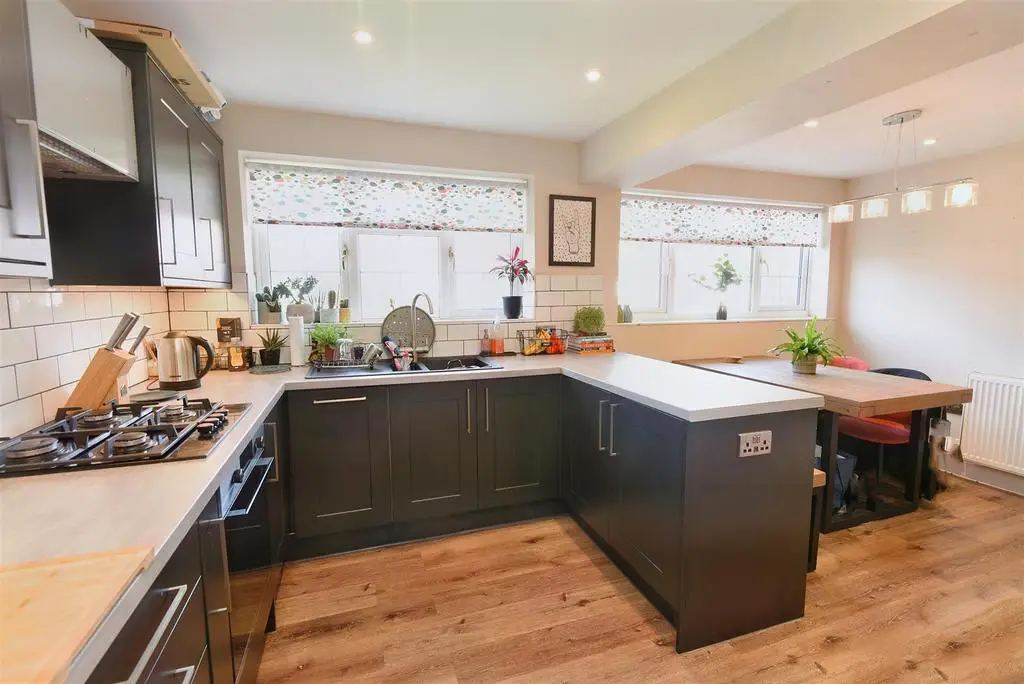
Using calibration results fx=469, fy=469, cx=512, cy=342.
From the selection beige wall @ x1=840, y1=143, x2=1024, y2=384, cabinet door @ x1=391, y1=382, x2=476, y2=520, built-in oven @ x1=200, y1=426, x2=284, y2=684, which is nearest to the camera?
built-in oven @ x1=200, y1=426, x2=284, y2=684

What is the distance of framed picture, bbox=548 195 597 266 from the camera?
3285mm

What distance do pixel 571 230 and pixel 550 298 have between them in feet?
1.66

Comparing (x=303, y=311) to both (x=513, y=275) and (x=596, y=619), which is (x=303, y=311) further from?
(x=596, y=619)

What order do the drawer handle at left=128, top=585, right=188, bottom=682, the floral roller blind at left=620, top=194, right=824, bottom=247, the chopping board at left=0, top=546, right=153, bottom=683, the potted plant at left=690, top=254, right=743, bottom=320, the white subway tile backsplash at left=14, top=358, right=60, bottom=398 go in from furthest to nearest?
the potted plant at left=690, top=254, right=743, bottom=320 → the floral roller blind at left=620, top=194, right=824, bottom=247 → the white subway tile backsplash at left=14, top=358, right=60, bottom=398 → the drawer handle at left=128, top=585, right=188, bottom=682 → the chopping board at left=0, top=546, right=153, bottom=683

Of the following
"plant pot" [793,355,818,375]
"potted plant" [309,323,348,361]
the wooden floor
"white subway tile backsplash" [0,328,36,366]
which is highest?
"white subway tile backsplash" [0,328,36,366]

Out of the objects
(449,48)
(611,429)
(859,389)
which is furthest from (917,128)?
(449,48)

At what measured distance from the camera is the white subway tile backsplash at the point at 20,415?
136 cm

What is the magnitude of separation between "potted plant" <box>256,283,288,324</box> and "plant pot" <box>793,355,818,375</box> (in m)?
3.26

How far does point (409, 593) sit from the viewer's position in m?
2.10

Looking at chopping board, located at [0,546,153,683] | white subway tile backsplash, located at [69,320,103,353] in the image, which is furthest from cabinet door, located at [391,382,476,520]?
chopping board, located at [0,546,153,683]

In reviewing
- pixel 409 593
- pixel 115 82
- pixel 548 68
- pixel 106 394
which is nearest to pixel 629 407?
pixel 409 593

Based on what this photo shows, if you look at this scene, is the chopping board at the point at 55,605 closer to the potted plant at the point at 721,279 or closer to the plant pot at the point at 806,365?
the plant pot at the point at 806,365

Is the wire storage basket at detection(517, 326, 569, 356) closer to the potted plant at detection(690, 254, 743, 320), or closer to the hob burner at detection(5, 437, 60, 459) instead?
the potted plant at detection(690, 254, 743, 320)

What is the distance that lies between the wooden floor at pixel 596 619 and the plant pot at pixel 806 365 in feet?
3.28
